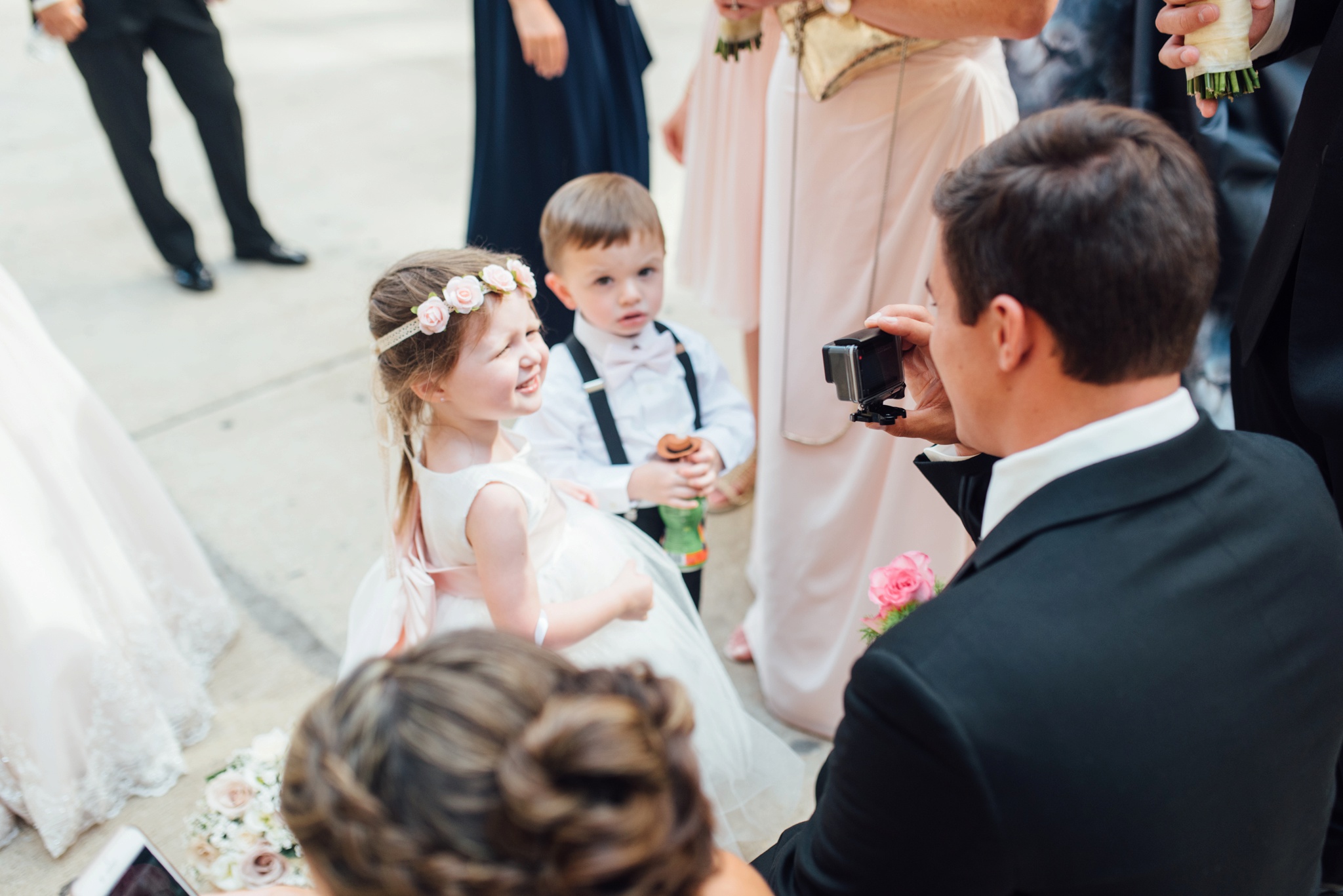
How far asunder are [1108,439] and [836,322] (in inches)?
49.0

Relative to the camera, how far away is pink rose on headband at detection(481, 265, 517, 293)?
1695 millimetres

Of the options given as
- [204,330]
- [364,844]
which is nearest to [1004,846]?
[364,844]

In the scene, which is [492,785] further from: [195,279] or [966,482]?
[195,279]

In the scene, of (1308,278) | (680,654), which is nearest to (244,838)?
(680,654)

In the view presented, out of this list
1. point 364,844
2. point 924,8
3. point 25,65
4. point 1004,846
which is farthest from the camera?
point 25,65

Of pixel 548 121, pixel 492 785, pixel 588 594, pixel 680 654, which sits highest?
pixel 492 785

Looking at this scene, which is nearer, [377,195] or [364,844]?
[364,844]

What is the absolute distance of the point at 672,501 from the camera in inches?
83.1

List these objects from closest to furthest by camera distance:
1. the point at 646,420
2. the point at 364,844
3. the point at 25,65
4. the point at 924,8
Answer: the point at 364,844
the point at 924,8
the point at 646,420
the point at 25,65

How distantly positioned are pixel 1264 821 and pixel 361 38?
324 inches

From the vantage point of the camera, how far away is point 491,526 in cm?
169

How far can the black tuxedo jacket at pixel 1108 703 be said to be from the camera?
1.00 m

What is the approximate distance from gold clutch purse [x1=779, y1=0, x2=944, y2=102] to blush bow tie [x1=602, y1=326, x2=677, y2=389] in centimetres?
62

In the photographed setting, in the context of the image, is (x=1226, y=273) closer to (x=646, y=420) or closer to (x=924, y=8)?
(x=924, y=8)
